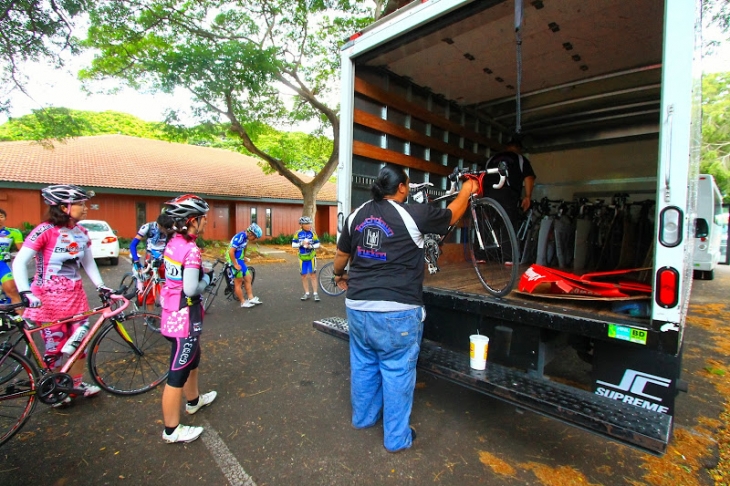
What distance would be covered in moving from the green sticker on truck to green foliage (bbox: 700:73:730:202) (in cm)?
3094

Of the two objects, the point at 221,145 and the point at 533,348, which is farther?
the point at 221,145

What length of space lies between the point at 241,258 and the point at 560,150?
20.5 feet

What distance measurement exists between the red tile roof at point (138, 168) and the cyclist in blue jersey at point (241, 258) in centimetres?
1345

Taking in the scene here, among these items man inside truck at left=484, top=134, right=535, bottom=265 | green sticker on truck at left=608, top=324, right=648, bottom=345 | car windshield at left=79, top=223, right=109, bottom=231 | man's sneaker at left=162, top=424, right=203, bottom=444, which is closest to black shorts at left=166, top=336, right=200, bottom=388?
man's sneaker at left=162, top=424, right=203, bottom=444

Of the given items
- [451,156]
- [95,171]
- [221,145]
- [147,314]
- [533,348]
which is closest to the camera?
[533,348]

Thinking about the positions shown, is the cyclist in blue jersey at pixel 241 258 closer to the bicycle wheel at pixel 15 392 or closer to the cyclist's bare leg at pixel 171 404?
the bicycle wheel at pixel 15 392

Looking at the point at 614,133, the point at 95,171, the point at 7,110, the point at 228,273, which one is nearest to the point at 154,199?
the point at 95,171

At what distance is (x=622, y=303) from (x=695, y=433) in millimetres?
1613

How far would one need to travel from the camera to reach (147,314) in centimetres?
350

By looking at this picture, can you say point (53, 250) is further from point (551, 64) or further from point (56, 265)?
point (551, 64)

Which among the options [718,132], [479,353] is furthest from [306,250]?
[718,132]

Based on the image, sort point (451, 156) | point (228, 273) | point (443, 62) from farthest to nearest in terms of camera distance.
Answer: point (228, 273) < point (451, 156) < point (443, 62)

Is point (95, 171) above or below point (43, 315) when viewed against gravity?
above

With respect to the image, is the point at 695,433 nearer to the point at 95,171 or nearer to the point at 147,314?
the point at 147,314
